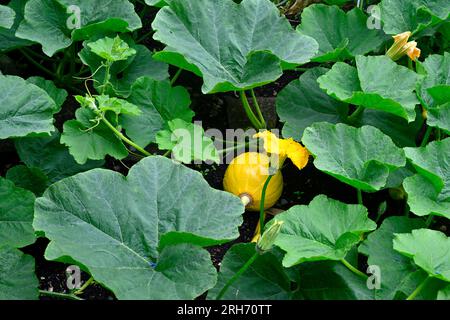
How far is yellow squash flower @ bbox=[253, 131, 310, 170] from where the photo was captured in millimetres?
2285

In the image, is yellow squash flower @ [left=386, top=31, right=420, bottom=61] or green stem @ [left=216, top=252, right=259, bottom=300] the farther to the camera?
yellow squash flower @ [left=386, top=31, right=420, bottom=61]

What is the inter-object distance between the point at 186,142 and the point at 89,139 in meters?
0.32

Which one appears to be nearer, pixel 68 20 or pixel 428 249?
pixel 428 249

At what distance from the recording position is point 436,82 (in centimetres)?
248

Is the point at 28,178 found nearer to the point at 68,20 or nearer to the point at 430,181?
the point at 68,20

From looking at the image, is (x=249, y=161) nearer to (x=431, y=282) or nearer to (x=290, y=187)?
(x=290, y=187)

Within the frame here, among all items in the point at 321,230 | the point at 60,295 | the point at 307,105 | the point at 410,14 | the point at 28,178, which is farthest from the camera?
the point at 410,14

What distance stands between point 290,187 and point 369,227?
2.23 feet

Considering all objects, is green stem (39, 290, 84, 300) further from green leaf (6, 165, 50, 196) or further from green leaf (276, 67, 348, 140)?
green leaf (276, 67, 348, 140)

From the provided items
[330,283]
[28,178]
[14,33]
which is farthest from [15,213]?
[330,283]

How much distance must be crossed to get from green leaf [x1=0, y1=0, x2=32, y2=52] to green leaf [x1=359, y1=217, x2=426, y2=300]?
4.76 ft

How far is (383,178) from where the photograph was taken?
2.09 meters

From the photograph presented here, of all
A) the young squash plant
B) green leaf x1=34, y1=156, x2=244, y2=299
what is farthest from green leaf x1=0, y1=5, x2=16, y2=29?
green leaf x1=34, y1=156, x2=244, y2=299

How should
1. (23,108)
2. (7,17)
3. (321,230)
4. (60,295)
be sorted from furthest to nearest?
(7,17) → (23,108) → (60,295) → (321,230)
